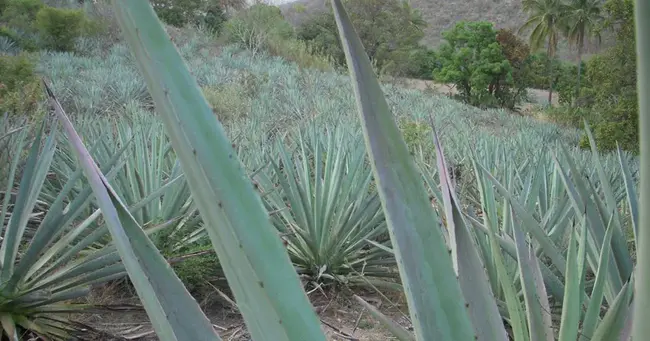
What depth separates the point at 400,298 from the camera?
2480 millimetres

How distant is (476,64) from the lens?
27.6 m

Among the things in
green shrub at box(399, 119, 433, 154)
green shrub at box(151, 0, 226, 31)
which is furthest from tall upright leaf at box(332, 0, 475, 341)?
green shrub at box(151, 0, 226, 31)

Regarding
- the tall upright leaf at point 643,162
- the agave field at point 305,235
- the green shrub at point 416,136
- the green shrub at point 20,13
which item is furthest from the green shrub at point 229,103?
the green shrub at point 20,13

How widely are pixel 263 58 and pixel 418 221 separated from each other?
14.5 metres

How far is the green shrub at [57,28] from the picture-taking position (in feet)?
43.7

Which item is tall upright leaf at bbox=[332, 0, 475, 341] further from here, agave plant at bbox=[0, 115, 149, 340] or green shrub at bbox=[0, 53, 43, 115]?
green shrub at bbox=[0, 53, 43, 115]

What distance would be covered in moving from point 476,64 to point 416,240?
2883cm

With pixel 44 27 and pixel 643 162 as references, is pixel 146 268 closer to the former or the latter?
pixel 643 162

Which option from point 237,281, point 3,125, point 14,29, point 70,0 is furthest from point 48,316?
point 70,0

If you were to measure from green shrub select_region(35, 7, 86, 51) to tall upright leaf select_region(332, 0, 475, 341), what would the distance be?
14970 mm

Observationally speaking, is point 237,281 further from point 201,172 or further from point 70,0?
point 70,0

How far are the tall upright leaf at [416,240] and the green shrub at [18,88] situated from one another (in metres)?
4.57

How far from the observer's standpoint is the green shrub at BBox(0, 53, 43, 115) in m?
5.05

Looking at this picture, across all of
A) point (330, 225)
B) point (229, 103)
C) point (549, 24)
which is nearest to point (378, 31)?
point (549, 24)
